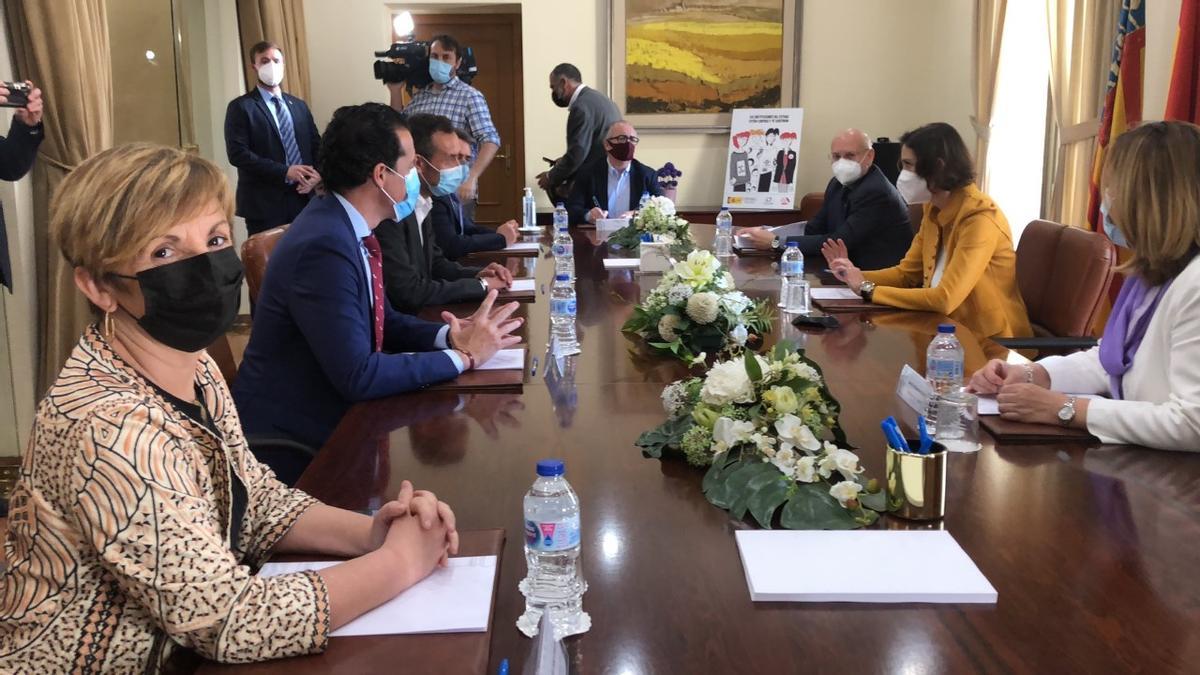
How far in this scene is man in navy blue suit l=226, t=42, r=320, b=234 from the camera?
5258 millimetres

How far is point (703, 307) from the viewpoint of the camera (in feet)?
7.72

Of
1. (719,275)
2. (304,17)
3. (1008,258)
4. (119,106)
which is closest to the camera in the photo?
(719,275)

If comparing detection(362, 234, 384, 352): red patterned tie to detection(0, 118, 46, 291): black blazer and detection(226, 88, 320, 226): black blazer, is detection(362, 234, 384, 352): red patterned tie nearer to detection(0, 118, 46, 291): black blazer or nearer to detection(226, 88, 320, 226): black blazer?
detection(0, 118, 46, 291): black blazer

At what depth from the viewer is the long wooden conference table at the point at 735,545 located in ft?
3.43

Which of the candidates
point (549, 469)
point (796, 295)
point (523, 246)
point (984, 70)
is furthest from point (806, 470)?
point (984, 70)

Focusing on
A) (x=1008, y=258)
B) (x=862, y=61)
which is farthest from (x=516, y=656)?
(x=862, y=61)

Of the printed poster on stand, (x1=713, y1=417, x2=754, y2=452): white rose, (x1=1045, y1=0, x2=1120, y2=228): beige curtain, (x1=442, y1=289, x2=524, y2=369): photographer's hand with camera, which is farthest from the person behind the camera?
the printed poster on stand

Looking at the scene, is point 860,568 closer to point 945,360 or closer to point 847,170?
point 945,360

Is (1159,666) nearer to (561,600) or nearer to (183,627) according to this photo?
(561,600)

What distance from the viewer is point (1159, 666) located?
102 centimetres

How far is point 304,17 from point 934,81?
4.49 m

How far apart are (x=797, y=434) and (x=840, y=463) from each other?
75mm

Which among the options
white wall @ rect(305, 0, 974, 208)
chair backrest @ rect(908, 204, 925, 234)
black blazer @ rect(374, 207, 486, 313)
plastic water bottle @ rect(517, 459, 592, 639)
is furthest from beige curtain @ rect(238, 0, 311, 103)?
plastic water bottle @ rect(517, 459, 592, 639)

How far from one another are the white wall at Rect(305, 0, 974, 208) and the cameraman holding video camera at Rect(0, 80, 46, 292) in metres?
4.00
